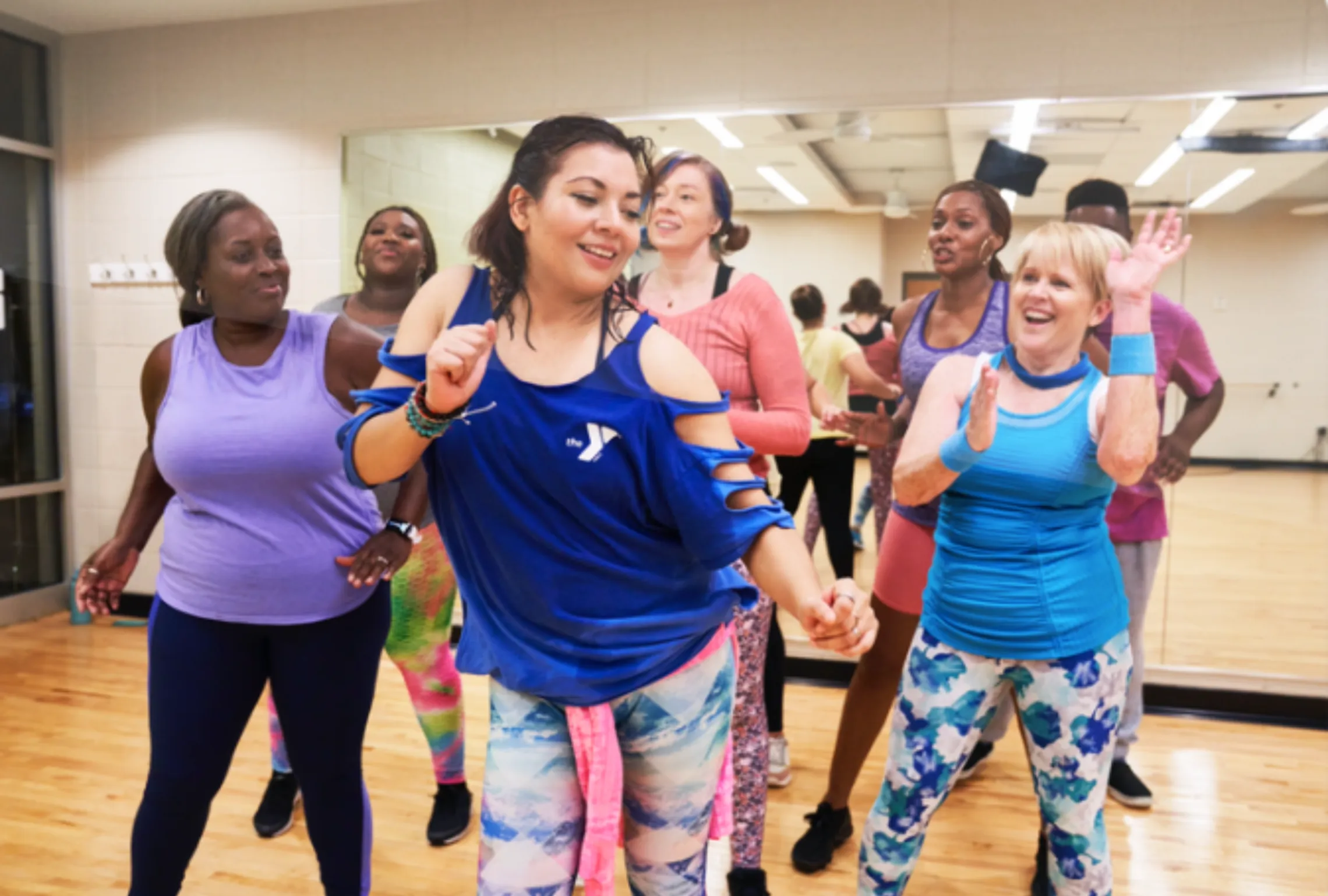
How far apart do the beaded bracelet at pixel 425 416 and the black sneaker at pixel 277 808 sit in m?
1.87

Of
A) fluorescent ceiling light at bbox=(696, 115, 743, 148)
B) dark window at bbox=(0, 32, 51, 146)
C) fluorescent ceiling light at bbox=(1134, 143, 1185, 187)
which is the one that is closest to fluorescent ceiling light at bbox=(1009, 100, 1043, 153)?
fluorescent ceiling light at bbox=(1134, 143, 1185, 187)

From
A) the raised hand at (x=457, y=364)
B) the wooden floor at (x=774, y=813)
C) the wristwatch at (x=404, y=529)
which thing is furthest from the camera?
the wooden floor at (x=774, y=813)

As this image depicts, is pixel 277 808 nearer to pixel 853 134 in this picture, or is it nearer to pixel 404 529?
pixel 404 529

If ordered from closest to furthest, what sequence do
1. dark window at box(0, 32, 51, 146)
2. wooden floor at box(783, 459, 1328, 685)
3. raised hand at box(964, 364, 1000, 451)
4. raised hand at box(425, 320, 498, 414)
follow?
raised hand at box(425, 320, 498, 414) < raised hand at box(964, 364, 1000, 451) < wooden floor at box(783, 459, 1328, 685) < dark window at box(0, 32, 51, 146)

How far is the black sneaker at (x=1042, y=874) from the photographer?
2.30 metres

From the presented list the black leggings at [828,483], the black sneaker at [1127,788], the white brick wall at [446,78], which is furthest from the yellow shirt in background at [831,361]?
the black sneaker at [1127,788]

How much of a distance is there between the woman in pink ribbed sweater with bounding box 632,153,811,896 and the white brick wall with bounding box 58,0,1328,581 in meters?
1.94

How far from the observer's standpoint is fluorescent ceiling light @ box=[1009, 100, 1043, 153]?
Result: 3594mm

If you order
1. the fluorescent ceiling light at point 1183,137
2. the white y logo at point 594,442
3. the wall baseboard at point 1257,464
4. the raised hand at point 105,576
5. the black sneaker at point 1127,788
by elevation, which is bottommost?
the black sneaker at point 1127,788

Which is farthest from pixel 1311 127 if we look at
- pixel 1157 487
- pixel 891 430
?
pixel 891 430

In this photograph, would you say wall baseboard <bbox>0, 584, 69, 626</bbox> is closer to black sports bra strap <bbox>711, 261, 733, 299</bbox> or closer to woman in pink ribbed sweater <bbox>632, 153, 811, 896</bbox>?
woman in pink ribbed sweater <bbox>632, 153, 811, 896</bbox>

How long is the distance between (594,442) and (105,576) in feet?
3.76

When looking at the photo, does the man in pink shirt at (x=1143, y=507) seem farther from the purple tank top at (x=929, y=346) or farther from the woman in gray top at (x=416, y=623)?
the woman in gray top at (x=416, y=623)

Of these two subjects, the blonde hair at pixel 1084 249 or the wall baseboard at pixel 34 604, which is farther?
the wall baseboard at pixel 34 604
